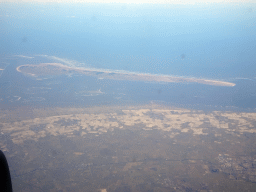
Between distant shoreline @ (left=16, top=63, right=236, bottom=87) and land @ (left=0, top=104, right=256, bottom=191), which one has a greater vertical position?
distant shoreline @ (left=16, top=63, right=236, bottom=87)

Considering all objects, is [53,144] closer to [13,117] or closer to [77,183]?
[77,183]

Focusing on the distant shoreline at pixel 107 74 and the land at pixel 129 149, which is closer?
the land at pixel 129 149

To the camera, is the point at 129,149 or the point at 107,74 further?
the point at 107,74

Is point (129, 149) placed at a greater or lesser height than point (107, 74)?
lesser

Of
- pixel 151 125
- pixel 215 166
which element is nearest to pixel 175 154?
pixel 215 166
